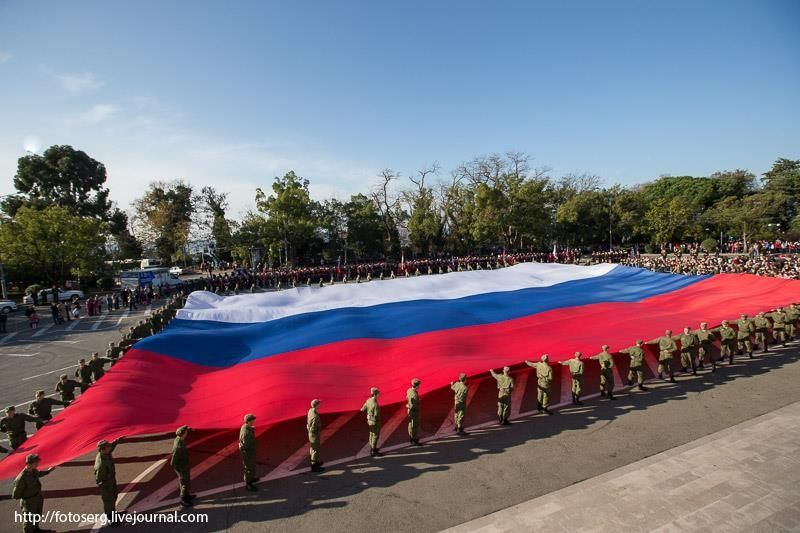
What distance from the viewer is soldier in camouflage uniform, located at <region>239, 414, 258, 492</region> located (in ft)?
22.6

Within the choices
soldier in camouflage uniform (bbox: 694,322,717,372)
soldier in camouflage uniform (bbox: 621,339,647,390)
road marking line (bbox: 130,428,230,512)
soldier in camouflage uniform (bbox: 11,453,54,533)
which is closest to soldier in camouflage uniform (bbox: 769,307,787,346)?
soldier in camouflage uniform (bbox: 694,322,717,372)

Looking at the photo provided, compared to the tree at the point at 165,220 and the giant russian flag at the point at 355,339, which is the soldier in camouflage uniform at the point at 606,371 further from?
the tree at the point at 165,220

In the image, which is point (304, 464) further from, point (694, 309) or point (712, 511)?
point (694, 309)

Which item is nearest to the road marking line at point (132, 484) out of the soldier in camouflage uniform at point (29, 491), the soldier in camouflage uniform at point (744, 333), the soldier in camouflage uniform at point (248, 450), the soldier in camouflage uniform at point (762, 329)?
the soldier in camouflage uniform at point (29, 491)

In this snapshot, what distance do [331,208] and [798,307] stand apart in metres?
40.2

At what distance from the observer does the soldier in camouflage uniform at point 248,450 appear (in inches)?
272

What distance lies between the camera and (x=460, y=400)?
8.59 m

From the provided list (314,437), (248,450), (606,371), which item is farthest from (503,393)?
(248,450)

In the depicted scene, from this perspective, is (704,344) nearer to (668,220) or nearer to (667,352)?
(667,352)

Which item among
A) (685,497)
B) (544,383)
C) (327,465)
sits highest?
(544,383)

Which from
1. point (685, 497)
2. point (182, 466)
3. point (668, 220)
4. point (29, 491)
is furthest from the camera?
point (668, 220)

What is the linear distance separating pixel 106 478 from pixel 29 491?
964 millimetres

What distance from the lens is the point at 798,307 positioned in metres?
14.5

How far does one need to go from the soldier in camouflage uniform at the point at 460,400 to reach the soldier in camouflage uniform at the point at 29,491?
690 centimetres
